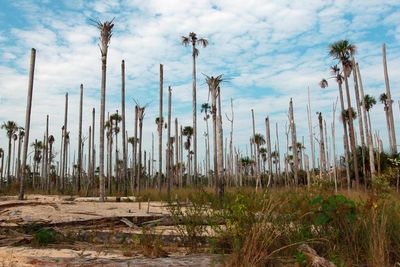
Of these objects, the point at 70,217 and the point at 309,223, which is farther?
the point at 70,217

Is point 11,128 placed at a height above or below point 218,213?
above

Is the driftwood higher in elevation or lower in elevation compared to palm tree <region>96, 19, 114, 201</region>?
lower

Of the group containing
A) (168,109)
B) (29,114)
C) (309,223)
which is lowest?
(309,223)

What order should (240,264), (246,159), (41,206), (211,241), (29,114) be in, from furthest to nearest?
(246,159)
(29,114)
(41,206)
(211,241)
(240,264)

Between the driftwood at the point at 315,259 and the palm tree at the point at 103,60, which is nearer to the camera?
the driftwood at the point at 315,259

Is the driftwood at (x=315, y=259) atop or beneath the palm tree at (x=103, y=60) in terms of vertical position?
beneath

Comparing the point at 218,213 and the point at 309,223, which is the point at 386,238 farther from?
the point at 218,213

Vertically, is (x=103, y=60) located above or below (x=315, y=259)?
above

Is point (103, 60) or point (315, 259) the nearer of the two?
point (315, 259)

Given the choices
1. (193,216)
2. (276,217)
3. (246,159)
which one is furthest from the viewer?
(246,159)

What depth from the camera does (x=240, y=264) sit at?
13.1ft

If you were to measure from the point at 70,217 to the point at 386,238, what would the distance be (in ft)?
22.5

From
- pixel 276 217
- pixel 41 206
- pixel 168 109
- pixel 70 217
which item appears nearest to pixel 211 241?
pixel 276 217

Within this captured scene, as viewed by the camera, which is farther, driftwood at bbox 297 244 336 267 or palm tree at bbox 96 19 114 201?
palm tree at bbox 96 19 114 201
